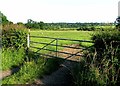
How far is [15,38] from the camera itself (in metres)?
15.7

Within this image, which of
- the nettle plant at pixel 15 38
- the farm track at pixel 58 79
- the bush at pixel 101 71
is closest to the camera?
the bush at pixel 101 71

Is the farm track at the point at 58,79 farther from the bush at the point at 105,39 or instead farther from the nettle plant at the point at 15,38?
the nettle plant at the point at 15,38

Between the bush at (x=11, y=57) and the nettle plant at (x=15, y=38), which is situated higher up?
the nettle plant at (x=15, y=38)

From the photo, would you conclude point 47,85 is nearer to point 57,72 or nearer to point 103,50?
point 57,72

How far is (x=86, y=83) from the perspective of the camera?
325 inches

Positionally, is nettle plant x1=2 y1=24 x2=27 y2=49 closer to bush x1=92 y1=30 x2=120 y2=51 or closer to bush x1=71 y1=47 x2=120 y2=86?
bush x1=92 y1=30 x2=120 y2=51

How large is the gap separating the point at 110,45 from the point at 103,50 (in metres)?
0.32

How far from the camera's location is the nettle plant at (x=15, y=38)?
15500mm

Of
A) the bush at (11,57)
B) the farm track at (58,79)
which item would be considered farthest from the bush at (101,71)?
the bush at (11,57)

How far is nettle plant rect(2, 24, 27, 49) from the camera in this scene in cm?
1550

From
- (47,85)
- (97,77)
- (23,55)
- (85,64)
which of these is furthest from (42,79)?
(23,55)

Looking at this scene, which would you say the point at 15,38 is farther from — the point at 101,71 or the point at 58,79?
the point at 101,71

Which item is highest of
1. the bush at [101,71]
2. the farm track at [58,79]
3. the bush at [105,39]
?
the bush at [105,39]

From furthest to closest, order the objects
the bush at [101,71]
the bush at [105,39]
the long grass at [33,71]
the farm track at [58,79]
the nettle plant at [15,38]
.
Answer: the nettle plant at [15,38], the long grass at [33,71], the farm track at [58,79], the bush at [105,39], the bush at [101,71]
